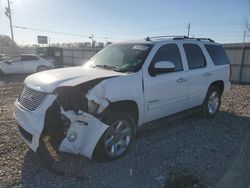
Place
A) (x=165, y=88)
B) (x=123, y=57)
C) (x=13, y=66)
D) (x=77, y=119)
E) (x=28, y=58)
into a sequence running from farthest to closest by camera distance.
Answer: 1. (x=28, y=58)
2. (x=13, y=66)
3. (x=123, y=57)
4. (x=165, y=88)
5. (x=77, y=119)

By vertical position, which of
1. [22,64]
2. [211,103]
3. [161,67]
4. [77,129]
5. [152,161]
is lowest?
[152,161]

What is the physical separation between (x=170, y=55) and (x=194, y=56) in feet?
3.18

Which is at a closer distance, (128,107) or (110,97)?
(110,97)

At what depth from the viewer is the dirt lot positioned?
3.44 m

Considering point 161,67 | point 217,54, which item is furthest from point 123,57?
point 217,54

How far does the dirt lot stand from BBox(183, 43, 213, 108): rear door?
2.35 feet

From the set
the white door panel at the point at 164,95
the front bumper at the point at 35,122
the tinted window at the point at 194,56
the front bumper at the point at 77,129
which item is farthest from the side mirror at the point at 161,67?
the front bumper at the point at 35,122

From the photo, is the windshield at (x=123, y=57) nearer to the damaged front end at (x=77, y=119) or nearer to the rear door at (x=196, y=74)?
the damaged front end at (x=77, y=119)

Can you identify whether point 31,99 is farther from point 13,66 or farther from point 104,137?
point 13,66

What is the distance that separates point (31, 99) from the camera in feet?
12.1

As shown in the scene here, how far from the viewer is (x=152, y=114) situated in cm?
453

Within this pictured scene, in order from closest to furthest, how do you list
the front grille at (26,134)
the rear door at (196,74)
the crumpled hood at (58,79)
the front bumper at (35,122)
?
the front bumper at (35,122) → the crumpled hood at (58,79) → the front grille at (26,134) → the rear door at (196,74)

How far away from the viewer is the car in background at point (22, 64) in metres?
15.7

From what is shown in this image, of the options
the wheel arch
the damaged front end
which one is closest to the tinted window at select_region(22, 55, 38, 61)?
the wheel arch
